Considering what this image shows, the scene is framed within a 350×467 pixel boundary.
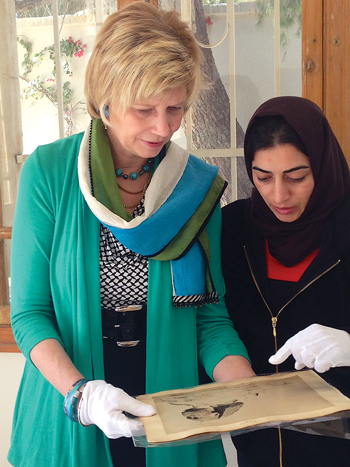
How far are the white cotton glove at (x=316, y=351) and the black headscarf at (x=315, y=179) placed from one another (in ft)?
0.86

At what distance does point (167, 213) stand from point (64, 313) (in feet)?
1.08

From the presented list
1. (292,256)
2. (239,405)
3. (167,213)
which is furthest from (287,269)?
(239,405)

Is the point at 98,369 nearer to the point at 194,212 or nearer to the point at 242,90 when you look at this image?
the point at 194,212

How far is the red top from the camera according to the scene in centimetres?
130

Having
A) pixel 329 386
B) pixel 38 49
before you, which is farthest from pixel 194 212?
pixel 38 49

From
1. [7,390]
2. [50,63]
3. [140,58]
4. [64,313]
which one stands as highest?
[50,63]

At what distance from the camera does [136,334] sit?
3.77ft

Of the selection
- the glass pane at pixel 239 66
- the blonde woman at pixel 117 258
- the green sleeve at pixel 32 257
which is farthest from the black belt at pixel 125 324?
the glass pane at pixel 239 66

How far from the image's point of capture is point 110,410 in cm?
90

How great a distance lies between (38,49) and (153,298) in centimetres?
121

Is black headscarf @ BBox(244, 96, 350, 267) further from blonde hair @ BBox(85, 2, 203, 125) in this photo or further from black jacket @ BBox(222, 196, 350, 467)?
blonde hair @ BBox(85, 2, 203, 125)

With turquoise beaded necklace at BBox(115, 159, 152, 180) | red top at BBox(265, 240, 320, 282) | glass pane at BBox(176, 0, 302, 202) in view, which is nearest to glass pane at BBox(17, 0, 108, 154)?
glass pane at BBox(176, 0, 302, 202)

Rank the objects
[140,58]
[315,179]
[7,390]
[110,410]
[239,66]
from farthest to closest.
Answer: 1. [7,390]
2. [239,66]
3. [315,179]
4. [140,58]
5. [110,410]

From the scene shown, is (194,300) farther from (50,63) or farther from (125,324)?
(50,63)
